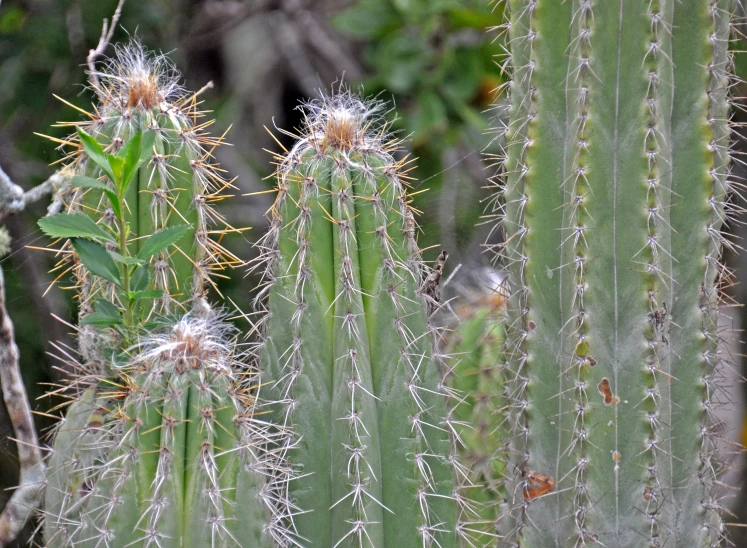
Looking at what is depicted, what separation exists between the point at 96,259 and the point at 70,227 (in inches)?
2.7

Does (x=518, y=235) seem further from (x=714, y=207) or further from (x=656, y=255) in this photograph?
(x=714, y=207)

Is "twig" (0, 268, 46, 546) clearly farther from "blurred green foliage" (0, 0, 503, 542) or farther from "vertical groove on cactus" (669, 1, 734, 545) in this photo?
"vertical groove on cactus" (669, 1, 734, 545)

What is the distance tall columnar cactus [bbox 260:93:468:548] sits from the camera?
139 cm

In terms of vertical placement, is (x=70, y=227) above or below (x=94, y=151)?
below

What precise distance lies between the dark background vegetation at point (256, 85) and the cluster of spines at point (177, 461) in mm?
648

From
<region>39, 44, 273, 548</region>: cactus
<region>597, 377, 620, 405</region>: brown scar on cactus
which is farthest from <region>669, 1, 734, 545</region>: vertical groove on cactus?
<region>39, 44, 273, 548</region>: cactus

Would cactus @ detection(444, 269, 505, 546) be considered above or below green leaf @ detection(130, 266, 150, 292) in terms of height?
below

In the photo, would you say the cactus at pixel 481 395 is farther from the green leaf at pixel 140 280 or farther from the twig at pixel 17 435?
the twig at pixel 17 435

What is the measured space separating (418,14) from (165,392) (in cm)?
233

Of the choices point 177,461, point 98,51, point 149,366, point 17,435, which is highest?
point 98,51

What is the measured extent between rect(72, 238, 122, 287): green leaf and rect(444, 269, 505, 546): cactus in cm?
82

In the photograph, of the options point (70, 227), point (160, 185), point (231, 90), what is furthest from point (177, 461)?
point (231, 90)

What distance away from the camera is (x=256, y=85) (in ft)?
12.4

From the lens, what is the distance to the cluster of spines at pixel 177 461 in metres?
1.17
